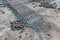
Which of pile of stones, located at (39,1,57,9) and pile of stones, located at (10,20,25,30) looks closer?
pile of stones, located at (10,20,25,30)

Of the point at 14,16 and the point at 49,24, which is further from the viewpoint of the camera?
the point at 14,16

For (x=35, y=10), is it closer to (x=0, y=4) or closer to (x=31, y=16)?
(x=31, y=16)

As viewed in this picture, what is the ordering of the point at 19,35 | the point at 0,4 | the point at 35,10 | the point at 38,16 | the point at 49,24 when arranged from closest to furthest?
1. the point at 19,35
2. the point at 49,24
3. the point at 38,16
4. the point at 35,10
5. the point at 0,4

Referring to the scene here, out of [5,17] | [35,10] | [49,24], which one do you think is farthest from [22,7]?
[49,24]

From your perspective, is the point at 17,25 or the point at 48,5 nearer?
the point at 17,25

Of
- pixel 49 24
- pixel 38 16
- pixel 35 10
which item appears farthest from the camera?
pixel 35 10

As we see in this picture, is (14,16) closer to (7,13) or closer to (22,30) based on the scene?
(7,13)

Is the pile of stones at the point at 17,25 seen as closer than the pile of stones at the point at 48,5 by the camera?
Yes

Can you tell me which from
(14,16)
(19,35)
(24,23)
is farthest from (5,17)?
(19,35)

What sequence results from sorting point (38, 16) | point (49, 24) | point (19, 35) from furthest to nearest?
point (38, 16)
point (49, 24)
point (19, 35)
